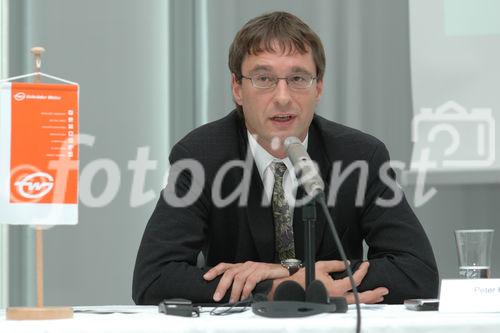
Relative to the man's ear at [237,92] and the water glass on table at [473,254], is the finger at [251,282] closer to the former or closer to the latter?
the water glass on table at [473,254]

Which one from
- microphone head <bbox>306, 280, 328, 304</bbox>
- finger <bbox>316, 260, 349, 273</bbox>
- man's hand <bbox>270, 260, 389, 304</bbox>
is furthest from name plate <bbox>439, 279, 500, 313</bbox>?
finger <bbox>316, 260, 349, 273</bbox>

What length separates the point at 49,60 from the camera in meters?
3.26

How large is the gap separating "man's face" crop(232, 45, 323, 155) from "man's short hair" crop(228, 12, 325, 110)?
3cm

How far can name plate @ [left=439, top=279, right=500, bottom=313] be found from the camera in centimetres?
120

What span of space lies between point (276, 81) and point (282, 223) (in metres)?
0.36

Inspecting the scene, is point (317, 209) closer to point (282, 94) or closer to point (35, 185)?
point (282, 94)

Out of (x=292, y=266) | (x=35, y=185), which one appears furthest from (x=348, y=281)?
(x=35, y=185)

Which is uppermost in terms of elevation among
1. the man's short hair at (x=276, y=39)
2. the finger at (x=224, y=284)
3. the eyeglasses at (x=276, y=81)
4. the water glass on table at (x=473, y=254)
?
the man's short hair at (x=276, y=39)

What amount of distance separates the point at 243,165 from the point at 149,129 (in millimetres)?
1284

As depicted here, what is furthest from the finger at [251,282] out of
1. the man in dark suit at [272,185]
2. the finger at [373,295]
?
the man in dark suit at [272,185]

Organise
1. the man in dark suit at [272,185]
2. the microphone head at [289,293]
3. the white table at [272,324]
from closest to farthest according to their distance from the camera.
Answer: the white table at [272,324] → the microphone head at [289,293] → the man in dark suit at [272,185]

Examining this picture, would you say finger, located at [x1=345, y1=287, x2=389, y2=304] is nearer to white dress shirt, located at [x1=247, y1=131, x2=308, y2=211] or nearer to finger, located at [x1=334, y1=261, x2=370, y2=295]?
finger, located at [x1=334, y1=261, x2=370, y2=295]

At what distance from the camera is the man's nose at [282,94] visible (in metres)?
2.04

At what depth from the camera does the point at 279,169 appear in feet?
6.84
